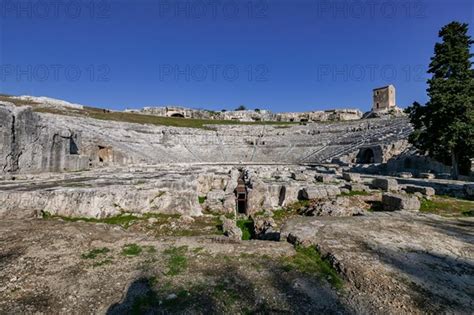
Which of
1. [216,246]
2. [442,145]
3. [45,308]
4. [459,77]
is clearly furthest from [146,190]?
[459,77]

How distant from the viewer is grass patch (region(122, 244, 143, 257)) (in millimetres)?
4798

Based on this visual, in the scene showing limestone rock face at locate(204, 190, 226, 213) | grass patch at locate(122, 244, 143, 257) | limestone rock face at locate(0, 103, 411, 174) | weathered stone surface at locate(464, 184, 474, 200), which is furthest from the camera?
limestone rock face at locate(0, 103, 411, 174)

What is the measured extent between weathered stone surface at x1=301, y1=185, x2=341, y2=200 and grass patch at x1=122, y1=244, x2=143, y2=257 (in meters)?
7.89

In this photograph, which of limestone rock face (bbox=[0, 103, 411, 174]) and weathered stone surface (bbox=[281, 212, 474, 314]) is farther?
limestone rock face (bbox=[0, 103, 411, 174])

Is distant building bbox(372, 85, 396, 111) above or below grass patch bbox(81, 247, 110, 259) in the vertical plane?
above

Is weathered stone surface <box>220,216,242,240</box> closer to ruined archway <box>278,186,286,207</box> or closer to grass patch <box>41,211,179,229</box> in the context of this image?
grass patch <box>41,211,179,229</box>

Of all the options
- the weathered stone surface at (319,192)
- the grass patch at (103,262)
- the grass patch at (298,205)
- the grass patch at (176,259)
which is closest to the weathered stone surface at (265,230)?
the grass patch at (298,205)

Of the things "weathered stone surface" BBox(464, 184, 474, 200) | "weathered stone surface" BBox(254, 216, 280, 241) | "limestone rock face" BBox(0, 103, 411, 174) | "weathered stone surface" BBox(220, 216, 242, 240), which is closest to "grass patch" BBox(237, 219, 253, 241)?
"weathered stone surface" BBox(254, 216, 280, 241)

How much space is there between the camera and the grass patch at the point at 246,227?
7.97m

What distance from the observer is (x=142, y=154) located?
112 feet

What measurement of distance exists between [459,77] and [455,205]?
40.6ft

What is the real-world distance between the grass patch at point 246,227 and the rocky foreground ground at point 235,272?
2.25 metres

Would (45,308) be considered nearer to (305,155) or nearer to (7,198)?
(7,198)

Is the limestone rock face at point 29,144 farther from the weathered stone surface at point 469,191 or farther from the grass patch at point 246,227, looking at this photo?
the weathered stone surface at point 469,191
